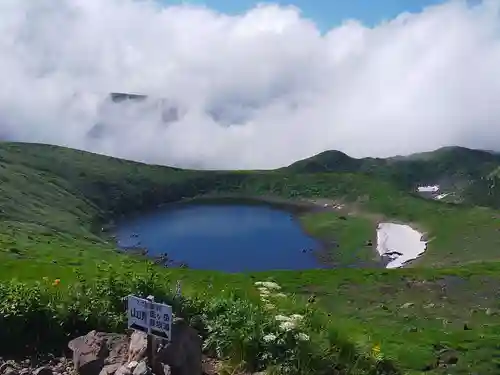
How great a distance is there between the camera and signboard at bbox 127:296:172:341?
12.5m

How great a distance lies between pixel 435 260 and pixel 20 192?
117040mm

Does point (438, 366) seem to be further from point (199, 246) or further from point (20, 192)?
point (20, 192)

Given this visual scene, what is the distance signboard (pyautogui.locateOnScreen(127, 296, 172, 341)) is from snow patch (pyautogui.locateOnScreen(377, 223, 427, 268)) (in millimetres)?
134083

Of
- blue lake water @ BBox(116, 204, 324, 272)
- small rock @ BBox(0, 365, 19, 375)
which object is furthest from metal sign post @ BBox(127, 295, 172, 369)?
blue lake water @ BBox(116, 204, 324, 272)

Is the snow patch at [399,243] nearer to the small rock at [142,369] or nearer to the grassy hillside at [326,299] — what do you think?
the grassy hillside at [326,299]

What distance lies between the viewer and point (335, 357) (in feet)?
50.6

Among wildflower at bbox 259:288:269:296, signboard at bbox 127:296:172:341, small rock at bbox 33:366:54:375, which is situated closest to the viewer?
signboard at bbox 127:296:172:341

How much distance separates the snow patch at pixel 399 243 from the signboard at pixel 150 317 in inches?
5279

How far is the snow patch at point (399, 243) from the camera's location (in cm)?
14912

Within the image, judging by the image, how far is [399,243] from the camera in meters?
166

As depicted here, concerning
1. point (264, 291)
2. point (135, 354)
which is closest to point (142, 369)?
point (135, 354)

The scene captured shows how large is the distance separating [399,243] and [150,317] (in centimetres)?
15924

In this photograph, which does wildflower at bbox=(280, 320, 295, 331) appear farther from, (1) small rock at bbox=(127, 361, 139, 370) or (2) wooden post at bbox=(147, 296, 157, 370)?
(1) small rock at bbox=(127, 361, 139, 370)

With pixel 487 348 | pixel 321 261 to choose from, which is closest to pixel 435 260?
pixel 321 261
